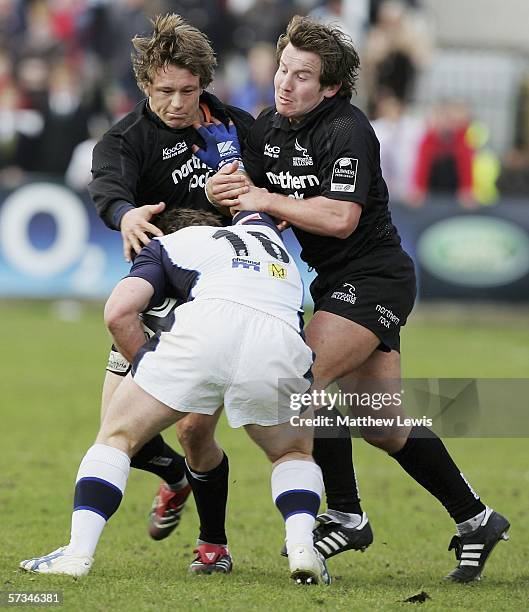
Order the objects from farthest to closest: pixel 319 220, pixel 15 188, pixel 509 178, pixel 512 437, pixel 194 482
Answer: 1. pixel 509 178
2. pixel 15 188
3. pixel 512 437
4. pixel 194 482
5. pixel 319 220

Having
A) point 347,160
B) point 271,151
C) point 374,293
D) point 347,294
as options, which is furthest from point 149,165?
point 374,293

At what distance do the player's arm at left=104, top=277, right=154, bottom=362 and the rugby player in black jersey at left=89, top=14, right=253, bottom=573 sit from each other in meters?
0.36

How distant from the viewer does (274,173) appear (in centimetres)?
636

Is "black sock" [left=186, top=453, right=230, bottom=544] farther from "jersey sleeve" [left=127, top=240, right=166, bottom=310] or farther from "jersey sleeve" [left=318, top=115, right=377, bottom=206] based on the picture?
"jersey sleeve" [left=318, top=115, right=377, bottom=206]

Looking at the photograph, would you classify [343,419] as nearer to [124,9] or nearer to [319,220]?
[319,220]

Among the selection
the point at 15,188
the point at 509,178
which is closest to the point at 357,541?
the point at 15,188

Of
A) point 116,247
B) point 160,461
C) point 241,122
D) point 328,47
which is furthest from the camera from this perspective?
point 116,247

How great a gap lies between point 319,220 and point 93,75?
1487 centimetres

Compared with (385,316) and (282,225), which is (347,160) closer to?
(282,225)

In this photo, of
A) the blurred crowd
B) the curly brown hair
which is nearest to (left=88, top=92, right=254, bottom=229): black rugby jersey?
the curly brown hair

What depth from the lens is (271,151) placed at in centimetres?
634

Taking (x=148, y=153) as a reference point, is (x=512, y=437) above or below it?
below

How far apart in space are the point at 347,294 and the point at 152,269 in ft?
3.67

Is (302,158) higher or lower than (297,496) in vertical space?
higher
